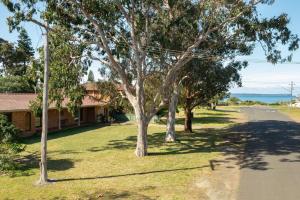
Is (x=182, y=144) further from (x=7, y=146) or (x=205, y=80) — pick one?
(x=7, y=146)

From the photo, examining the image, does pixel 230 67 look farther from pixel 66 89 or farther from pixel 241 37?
pixel 66 89

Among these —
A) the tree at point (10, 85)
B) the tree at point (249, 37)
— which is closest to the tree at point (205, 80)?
the tree at point (249, 37)

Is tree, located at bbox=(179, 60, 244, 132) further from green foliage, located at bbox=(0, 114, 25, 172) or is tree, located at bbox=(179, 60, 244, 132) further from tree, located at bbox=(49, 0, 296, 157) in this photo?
green foliage, located at bbox=(0, 114, 25, 172)

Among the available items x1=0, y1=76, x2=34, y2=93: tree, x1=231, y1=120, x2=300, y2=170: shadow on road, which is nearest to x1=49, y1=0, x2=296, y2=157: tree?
x1=231, y1=120, x2=300, y2=170: shadow on road

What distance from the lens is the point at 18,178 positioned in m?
17.3

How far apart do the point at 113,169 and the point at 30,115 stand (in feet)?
53.8

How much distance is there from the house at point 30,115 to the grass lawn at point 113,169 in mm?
2480

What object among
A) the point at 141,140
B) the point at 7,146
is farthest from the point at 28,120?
the point at 7,146

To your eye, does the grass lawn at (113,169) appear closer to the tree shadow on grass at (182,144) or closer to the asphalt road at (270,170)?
the tree shadow on grass at (182,144)

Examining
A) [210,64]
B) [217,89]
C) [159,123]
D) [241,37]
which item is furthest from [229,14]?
[159,123]

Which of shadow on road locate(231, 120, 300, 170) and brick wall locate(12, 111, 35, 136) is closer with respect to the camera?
shadow on road locate(231, 120, 300, 170)

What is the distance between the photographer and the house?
3090 centimetres

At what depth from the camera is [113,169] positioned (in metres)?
19.2

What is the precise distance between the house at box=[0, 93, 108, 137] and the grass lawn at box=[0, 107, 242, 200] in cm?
248
